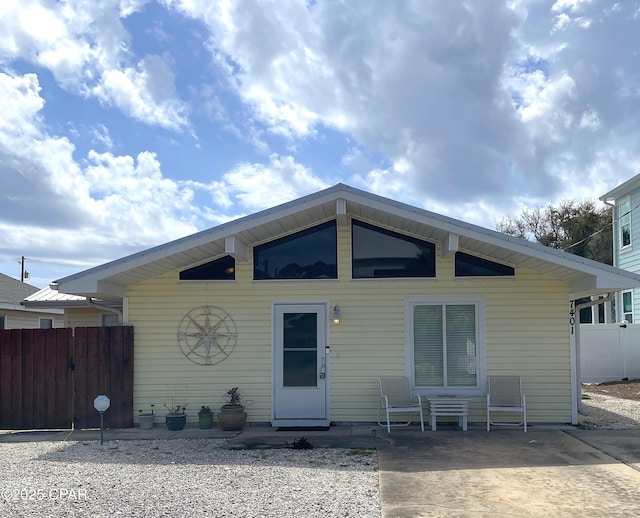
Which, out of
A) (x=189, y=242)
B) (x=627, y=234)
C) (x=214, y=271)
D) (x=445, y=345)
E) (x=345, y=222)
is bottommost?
(x=445, y=345)

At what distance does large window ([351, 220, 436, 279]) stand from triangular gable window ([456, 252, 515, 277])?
0.40 meters

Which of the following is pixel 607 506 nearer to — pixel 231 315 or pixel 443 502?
pixel 443 502

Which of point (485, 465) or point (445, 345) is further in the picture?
point (445, 345)

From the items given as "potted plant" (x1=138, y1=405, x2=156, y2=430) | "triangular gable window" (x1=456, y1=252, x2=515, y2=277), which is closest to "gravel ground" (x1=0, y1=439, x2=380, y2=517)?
"potted plant" (x1=138, y1=405, x2=156, y2=430)

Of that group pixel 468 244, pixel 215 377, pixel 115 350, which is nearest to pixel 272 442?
pixel 215 377

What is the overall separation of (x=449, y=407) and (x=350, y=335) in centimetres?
181

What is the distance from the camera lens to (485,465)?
277 inches

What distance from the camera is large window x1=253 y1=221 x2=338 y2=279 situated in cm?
1009

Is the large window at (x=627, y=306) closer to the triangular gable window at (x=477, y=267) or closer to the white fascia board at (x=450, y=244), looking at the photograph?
the triangular gable window at (x=477, y=267)

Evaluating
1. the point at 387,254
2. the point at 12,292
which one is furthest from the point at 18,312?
the point at 387,254

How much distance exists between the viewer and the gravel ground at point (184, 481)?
17.9ft

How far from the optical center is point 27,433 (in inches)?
387

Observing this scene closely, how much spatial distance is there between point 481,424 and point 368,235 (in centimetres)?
332

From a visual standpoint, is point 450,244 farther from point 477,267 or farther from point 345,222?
point 345,222
